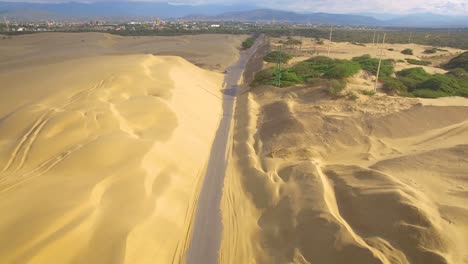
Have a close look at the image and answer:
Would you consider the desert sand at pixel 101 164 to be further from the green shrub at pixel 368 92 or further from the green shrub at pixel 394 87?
the green shrub at pixel 394 87

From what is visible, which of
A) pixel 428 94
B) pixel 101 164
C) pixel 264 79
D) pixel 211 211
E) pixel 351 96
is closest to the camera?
pixel 211 211

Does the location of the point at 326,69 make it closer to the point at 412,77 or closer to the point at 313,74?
the point at 313,74

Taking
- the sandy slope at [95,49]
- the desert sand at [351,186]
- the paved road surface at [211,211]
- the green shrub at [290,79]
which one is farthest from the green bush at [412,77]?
the sandy slope at [95,49]

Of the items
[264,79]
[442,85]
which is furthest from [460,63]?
[264,79]

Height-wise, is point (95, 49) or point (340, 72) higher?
point (340, 72)

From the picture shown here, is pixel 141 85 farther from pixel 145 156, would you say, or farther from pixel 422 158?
pixel 422 158

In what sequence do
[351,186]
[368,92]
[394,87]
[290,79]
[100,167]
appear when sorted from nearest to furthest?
1. [351,186]
2. [100,167]
3. [368,92]
4. [394,87]
5. [290,79]

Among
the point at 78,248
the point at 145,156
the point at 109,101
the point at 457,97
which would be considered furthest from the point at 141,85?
the point at 457,97
